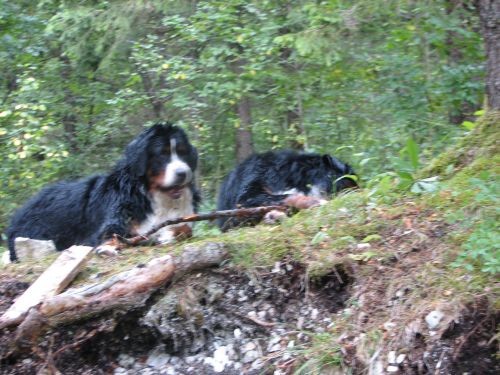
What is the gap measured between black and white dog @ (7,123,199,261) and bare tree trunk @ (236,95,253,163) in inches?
229

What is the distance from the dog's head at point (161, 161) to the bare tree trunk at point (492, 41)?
8.56 feet

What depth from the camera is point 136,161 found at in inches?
259

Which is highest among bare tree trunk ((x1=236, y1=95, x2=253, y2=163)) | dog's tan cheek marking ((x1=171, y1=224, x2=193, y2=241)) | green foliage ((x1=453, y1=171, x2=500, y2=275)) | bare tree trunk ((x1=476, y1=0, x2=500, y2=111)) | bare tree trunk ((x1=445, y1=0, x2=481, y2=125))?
bare tree trunk ((x1=476, y1=0, x2=500, y2=111))

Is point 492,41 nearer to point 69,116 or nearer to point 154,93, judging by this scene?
point 154,93

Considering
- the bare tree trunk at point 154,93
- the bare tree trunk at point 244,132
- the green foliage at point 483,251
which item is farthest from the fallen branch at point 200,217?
the bare tree trunk at point 154,93

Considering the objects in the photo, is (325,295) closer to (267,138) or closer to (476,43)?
(476,43)

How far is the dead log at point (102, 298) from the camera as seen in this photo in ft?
→ 14.6

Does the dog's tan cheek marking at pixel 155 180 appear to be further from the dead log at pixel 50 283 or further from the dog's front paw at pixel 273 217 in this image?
the dead log at pixel 50 283

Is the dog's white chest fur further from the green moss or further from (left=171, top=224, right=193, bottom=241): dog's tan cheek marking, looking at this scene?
the green moss

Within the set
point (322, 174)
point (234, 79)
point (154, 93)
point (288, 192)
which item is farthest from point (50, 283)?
point (154, 93)

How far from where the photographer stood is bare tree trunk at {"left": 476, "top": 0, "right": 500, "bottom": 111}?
575 centimetres

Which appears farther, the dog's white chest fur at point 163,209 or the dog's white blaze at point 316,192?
the dog's white blaze at point 316,192

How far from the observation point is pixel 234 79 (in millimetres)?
11781

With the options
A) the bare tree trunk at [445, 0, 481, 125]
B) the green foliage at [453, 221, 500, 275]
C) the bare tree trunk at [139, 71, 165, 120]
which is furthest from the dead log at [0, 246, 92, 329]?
the bare tree trunk at [139, 71, 165, 120]
